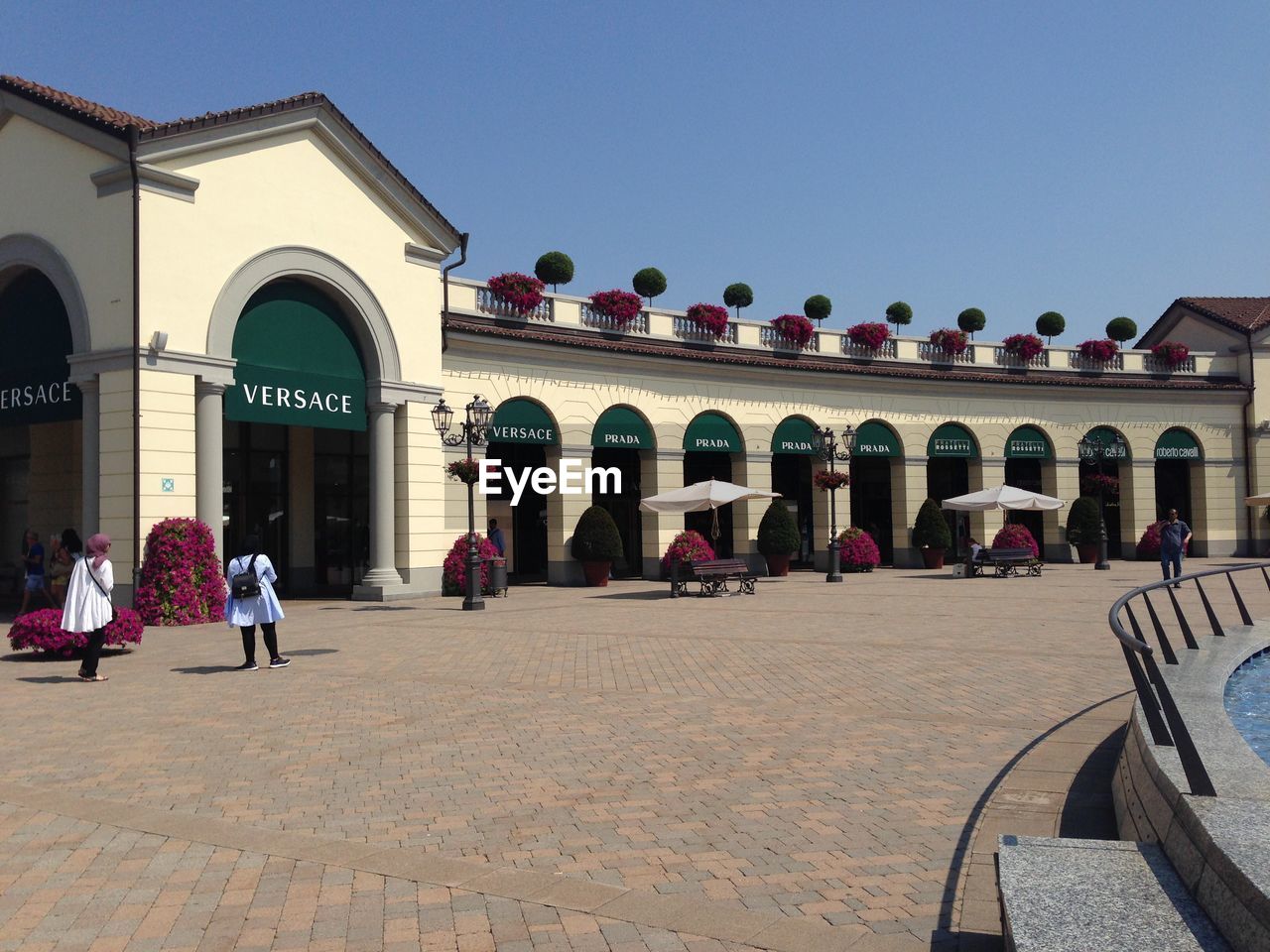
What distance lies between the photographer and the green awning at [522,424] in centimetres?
2794

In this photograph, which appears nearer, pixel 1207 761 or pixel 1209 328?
pixel 1207 761

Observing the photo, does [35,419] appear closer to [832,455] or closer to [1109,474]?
[832,455]

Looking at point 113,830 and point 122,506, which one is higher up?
point 122,506

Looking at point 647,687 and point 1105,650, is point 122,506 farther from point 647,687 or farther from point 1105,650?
point 1105,650

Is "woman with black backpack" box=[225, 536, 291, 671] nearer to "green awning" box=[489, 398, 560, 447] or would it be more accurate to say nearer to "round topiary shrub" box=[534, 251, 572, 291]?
"green awning" box=[489, 398, 560, 447]

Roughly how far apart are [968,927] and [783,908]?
0.84 m

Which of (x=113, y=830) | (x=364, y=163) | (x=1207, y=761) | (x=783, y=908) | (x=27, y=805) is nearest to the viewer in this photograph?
(x=783, y=908)

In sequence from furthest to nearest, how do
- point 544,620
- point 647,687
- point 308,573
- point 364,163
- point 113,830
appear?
1. point 308,573
2. point 364,163
3. point 544,620
4. point 647,687
5. point 113,830

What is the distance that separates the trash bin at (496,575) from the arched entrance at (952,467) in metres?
17.7

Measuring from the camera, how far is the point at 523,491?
3030cm

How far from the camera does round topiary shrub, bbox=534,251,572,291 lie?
101ft

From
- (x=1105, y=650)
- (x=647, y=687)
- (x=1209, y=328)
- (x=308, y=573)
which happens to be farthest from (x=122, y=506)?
(x=1209, y=328)

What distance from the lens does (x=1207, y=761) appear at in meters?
5.64

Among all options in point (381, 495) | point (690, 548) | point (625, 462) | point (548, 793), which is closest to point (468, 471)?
point (381, 495)
